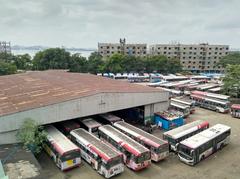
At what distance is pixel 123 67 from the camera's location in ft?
219

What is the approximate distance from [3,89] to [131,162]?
19.5m

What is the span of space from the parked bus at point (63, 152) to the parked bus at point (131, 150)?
10.8 feet

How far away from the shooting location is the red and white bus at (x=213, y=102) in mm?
32719

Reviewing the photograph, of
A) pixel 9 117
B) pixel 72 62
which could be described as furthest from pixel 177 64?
pixel 9 117

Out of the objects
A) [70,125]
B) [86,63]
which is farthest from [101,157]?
[86,63]

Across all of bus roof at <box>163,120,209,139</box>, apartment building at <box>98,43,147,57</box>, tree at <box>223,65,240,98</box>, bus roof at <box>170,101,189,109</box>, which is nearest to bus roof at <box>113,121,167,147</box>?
bus roof at <box>163,120,209,139</box>

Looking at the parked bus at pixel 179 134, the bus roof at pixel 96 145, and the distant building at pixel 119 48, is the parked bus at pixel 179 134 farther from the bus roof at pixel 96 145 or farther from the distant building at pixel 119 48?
the distant building at pixel 119 48

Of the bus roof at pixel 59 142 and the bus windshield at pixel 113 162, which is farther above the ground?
the bus roof at pixel 59 142

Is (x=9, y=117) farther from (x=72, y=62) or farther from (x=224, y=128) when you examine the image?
(x=72, y=62)

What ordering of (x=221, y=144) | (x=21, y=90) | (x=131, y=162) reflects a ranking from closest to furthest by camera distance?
(x=131, y=162), (x=221, y=144), (x=21, y=90)

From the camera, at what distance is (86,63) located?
219ft

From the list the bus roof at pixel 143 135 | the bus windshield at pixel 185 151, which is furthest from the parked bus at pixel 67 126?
the bus windshield at pixel 185 151

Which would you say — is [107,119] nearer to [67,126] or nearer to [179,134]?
[67,126]

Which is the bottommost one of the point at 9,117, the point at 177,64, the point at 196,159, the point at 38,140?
the point at 196,159
